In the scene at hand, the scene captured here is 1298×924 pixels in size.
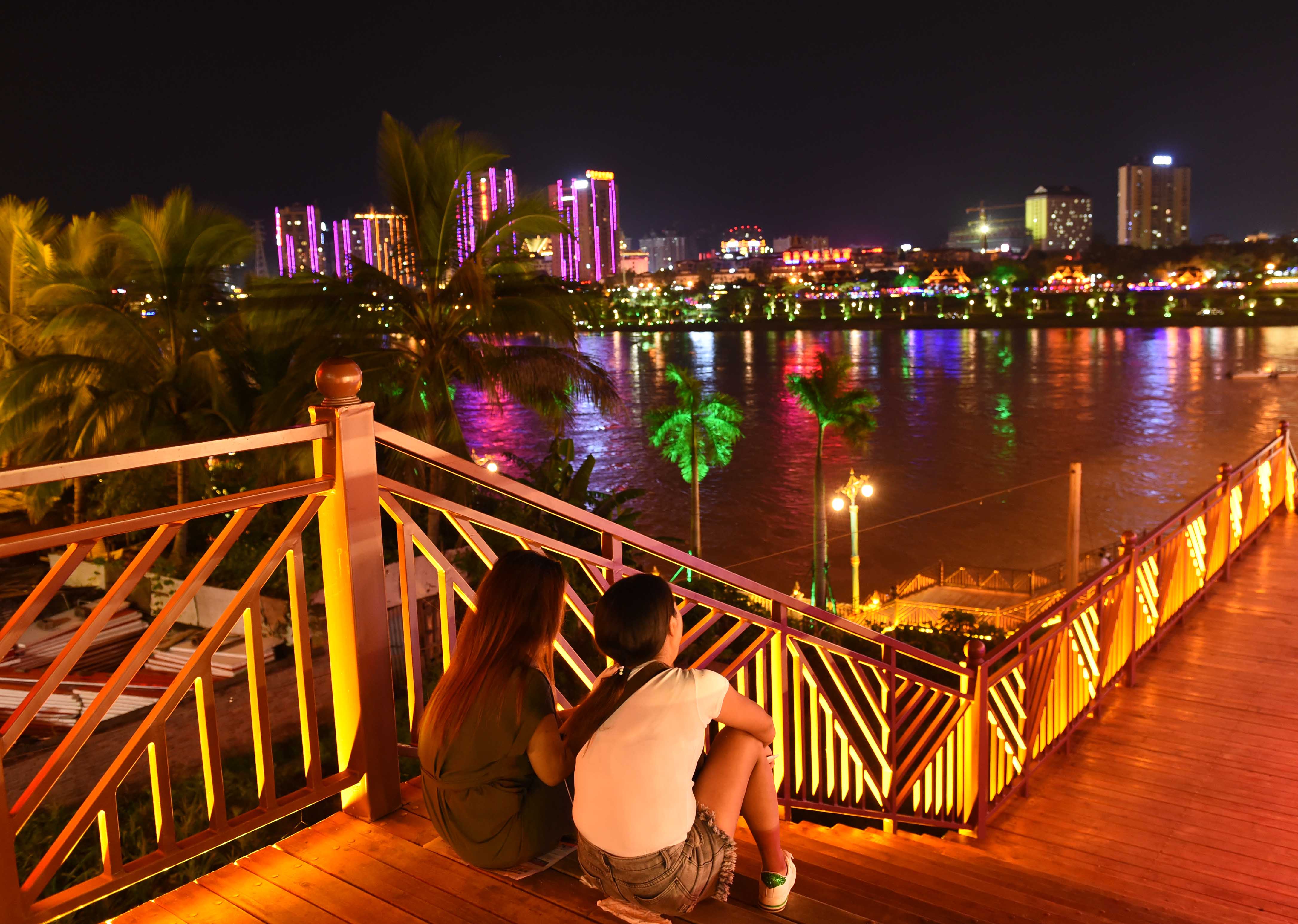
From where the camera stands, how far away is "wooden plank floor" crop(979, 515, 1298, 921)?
4094 millimetres

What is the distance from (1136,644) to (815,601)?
15253mm

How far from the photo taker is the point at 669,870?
2334 millimetres

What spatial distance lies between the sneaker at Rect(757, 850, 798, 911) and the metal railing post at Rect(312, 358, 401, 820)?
1.11m

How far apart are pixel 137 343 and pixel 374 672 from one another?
12724 mm

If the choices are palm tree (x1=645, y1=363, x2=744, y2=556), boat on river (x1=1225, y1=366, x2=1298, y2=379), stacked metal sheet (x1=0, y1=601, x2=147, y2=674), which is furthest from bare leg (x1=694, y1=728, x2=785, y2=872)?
boat on river (x1=1225, y1=366, x2=1298, y2=379)

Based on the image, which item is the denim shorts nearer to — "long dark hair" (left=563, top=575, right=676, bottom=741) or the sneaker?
the sneaker

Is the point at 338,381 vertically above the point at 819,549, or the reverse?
the point at 338,381

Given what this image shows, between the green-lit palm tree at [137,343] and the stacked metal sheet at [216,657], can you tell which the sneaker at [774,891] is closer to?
the stacked metal sheet at [216,657]

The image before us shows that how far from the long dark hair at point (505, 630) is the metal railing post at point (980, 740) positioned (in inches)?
100

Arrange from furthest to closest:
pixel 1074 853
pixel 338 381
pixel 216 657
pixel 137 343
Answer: pixel 137 343
pixel 216 657
pixel 1074 853
pixel 338 381

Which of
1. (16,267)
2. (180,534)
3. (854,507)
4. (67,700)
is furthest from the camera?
(854,507)

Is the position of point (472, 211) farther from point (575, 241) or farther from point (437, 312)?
point (575, 241)

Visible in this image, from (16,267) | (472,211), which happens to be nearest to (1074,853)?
(472,211)

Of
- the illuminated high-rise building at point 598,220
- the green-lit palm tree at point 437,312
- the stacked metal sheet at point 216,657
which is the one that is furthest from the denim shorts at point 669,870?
the illuminated high-rise building at point 598,220
